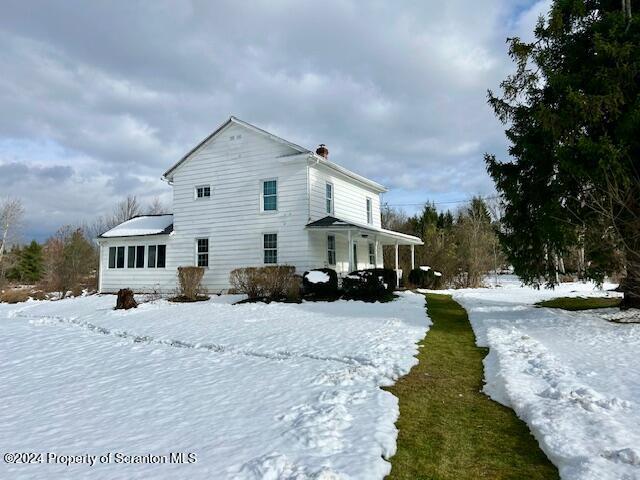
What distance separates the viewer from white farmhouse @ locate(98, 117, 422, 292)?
1975 centimetres

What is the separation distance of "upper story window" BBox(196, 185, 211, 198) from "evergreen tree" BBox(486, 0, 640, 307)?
13.0m

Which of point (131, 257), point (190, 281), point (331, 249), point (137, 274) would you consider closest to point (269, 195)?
point (331, 249)

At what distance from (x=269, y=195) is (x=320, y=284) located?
207 inches

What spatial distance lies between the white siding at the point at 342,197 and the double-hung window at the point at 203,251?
5.55 meters

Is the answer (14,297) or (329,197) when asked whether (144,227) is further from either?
(329,197)

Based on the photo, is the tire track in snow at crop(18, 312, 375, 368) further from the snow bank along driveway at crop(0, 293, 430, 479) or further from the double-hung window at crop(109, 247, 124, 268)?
the double-hung window at crop(109, 247, 124, 268)

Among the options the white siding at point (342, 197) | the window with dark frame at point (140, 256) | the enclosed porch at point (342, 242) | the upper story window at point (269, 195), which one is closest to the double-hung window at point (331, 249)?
the enclosed porch at point (342, 242)

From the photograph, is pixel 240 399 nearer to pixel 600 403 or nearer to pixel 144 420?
pixel 144 420

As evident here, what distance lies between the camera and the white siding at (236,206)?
19.8 metres

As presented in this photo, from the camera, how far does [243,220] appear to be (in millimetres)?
20719

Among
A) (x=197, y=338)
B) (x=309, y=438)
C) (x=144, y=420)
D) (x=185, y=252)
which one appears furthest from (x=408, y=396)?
(x=185, y=252)

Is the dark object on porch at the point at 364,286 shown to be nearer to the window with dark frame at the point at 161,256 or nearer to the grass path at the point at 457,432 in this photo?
the grass path at the point at 457,432

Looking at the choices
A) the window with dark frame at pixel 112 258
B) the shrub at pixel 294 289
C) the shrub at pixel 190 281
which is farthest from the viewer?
the window with dark frame at pixel 112 258

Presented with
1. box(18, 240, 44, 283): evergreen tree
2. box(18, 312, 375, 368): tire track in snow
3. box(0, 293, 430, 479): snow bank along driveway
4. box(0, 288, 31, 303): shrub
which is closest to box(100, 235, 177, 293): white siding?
box(0, 288, 31, 303): shrub
